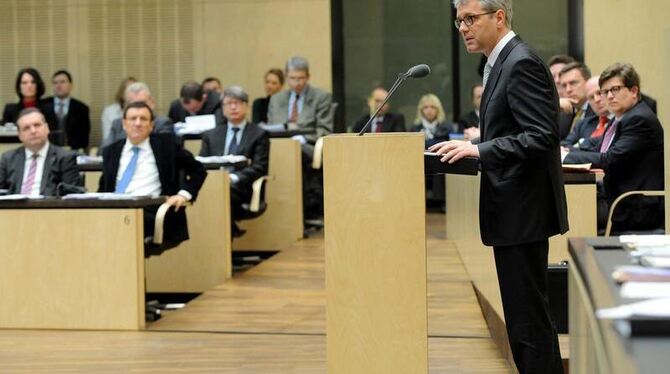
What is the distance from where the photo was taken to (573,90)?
7727 millimetres

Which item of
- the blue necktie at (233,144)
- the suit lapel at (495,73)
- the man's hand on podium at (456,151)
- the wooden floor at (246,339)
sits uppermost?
the suit lapel at (495,73)

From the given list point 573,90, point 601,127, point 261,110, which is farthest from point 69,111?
point 601,127

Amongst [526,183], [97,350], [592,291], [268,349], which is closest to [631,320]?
[592,291]

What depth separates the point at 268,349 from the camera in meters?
5.36

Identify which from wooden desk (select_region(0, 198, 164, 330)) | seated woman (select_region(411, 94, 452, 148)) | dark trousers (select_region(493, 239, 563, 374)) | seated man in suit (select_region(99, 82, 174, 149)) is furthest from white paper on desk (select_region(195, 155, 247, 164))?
dark trousers (select_region(493, 239, 563, 374))

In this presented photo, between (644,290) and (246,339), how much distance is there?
12.3 ft

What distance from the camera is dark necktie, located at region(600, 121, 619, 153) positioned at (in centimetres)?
598

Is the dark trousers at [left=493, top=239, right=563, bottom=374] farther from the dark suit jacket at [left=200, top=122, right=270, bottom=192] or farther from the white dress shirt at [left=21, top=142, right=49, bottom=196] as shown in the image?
the dark suit jacket at [left=200, top=122, right=270, bottom=192]

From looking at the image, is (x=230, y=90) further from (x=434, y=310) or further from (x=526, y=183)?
(x=526, y=183)

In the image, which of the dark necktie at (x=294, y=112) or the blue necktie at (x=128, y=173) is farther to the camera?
the dark necktie at (x=294, y=112)

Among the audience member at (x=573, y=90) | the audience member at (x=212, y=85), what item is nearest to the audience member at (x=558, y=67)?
the audience member at (x=573, y=90)

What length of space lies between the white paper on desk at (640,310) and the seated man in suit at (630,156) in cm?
385

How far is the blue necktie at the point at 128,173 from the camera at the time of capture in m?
7.15

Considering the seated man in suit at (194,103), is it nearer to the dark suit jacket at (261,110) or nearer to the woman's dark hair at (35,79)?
the dark suit jacket at (261,110)
